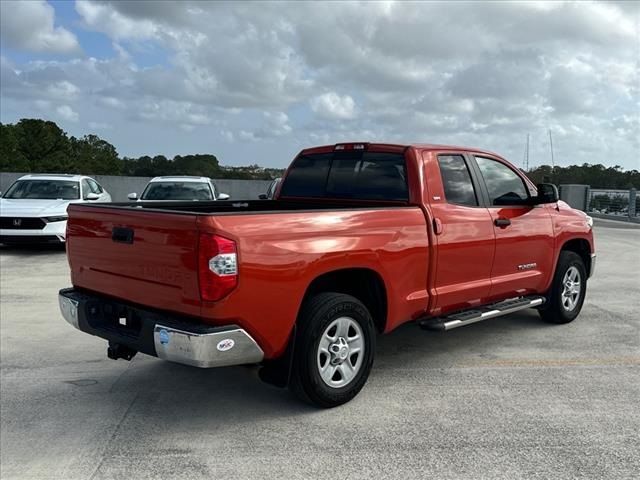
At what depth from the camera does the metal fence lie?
24578 millimetres

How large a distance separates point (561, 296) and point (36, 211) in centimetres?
948

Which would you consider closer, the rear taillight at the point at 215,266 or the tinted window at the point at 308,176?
the rear taillight at the point at 215,266

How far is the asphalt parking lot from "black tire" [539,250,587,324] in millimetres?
307

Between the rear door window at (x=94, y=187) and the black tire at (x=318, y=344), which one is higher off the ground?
the rear door window at (x=94, y=187)

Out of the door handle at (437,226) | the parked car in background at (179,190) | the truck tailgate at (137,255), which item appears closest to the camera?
the truck tailgate at (137,255)

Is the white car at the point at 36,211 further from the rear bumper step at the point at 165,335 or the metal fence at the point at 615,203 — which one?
the metal fence at the point at 615,203

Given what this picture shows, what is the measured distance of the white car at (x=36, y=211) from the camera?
11469 mm

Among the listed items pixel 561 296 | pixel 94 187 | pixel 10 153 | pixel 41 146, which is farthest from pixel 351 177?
pixel 41 146

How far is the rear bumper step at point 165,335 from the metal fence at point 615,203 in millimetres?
24488

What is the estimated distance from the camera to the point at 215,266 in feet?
11.4

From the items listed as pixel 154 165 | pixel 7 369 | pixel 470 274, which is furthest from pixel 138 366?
pixel 154 165

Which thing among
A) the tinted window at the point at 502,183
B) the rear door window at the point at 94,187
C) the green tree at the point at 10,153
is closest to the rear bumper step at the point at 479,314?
the tinted window at the point at 502,183

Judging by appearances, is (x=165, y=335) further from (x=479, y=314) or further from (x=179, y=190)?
(x=179, y=190)

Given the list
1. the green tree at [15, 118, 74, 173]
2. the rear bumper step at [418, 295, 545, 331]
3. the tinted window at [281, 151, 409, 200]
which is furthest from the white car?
the green tree at [15, 118, 74, 173]
